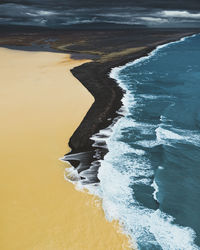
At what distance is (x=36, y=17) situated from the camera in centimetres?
4184

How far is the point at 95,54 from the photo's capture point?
25047mm

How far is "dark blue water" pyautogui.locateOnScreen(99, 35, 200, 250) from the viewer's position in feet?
26.3

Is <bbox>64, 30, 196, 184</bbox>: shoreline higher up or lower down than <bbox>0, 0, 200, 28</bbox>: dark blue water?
lower down

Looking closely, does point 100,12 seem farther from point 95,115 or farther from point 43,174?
point 43,174

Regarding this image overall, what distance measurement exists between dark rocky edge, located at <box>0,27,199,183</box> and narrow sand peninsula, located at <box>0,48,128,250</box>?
512 mm

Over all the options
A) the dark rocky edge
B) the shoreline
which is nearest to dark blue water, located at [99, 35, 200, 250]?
the shoreline

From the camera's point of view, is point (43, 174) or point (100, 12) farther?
point (100, 12)

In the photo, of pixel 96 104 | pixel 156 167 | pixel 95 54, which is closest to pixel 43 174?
→ pixel 156 167

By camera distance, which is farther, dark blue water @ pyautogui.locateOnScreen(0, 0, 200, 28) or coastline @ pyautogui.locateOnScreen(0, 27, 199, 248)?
dark blue water @ pyautogui.locateOnScreen(0, 0, 200, 28)

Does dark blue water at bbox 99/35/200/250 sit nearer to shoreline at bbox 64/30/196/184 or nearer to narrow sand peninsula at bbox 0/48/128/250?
shoreline at bbox 64/30/196/184

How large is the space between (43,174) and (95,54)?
16498 millimetres

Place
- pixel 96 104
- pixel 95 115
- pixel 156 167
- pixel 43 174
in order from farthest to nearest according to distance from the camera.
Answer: pixel 96 104 → pixel 95 115 → pixel 156 167 → pixel 43 174

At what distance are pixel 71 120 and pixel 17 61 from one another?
34.8 feet

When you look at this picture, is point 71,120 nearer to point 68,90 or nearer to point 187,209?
point 68,90
